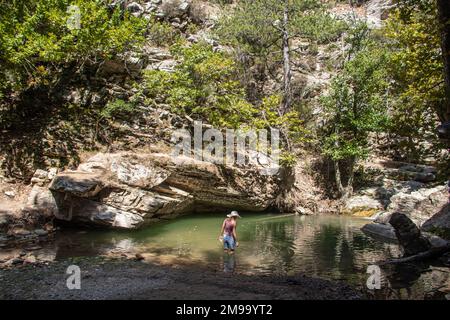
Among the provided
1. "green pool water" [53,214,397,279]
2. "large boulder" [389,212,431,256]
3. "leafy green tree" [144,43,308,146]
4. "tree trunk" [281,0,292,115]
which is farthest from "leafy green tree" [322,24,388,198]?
"large boulder" [389,212,431,256]

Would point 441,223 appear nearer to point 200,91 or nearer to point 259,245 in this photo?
point 259,245

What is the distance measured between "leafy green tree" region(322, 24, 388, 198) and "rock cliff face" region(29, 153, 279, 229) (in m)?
9.98

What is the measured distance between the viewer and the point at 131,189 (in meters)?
15.8

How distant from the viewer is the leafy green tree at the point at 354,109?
2408cm

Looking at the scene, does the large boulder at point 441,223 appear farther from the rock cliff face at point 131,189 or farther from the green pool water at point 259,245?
the rock cliff face at point 131,189

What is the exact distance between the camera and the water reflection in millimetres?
9823

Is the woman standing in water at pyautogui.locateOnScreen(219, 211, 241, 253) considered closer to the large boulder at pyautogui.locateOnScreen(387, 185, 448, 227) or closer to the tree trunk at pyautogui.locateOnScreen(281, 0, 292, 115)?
the large boulder at pyautogui.locateOnScreen(387, 185, 448, 227)

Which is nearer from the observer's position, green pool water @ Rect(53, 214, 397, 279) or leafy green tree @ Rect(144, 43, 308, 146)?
green pool water @ Rect(53, 214, 397, 279)

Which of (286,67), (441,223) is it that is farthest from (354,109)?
(441,223)

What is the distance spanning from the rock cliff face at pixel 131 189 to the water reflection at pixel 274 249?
84 centimetres

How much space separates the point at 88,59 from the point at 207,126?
28.2ft

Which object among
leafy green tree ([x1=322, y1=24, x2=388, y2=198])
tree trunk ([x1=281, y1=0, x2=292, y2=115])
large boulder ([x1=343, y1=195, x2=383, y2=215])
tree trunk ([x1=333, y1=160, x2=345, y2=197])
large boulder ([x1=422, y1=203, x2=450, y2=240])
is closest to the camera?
large boulder ([x1=422, y1=203, x2=450, y2=240])

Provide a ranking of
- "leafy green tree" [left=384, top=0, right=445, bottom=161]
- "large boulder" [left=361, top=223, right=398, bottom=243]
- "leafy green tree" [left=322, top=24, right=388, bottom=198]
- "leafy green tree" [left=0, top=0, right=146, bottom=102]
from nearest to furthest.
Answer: "leafy green tree" [left=384, top=0, right=445, bottom=161] < "large boulder" [left=361, top=223, right=398, bottom=243] < "leafy green tree" [left=0, top=0, right=146, bottom=102] < "leafy green tree" [left=322, top=24, right=388, bottom=198]

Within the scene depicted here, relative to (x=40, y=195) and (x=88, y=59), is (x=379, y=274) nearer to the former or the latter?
(x=40, y=195)
